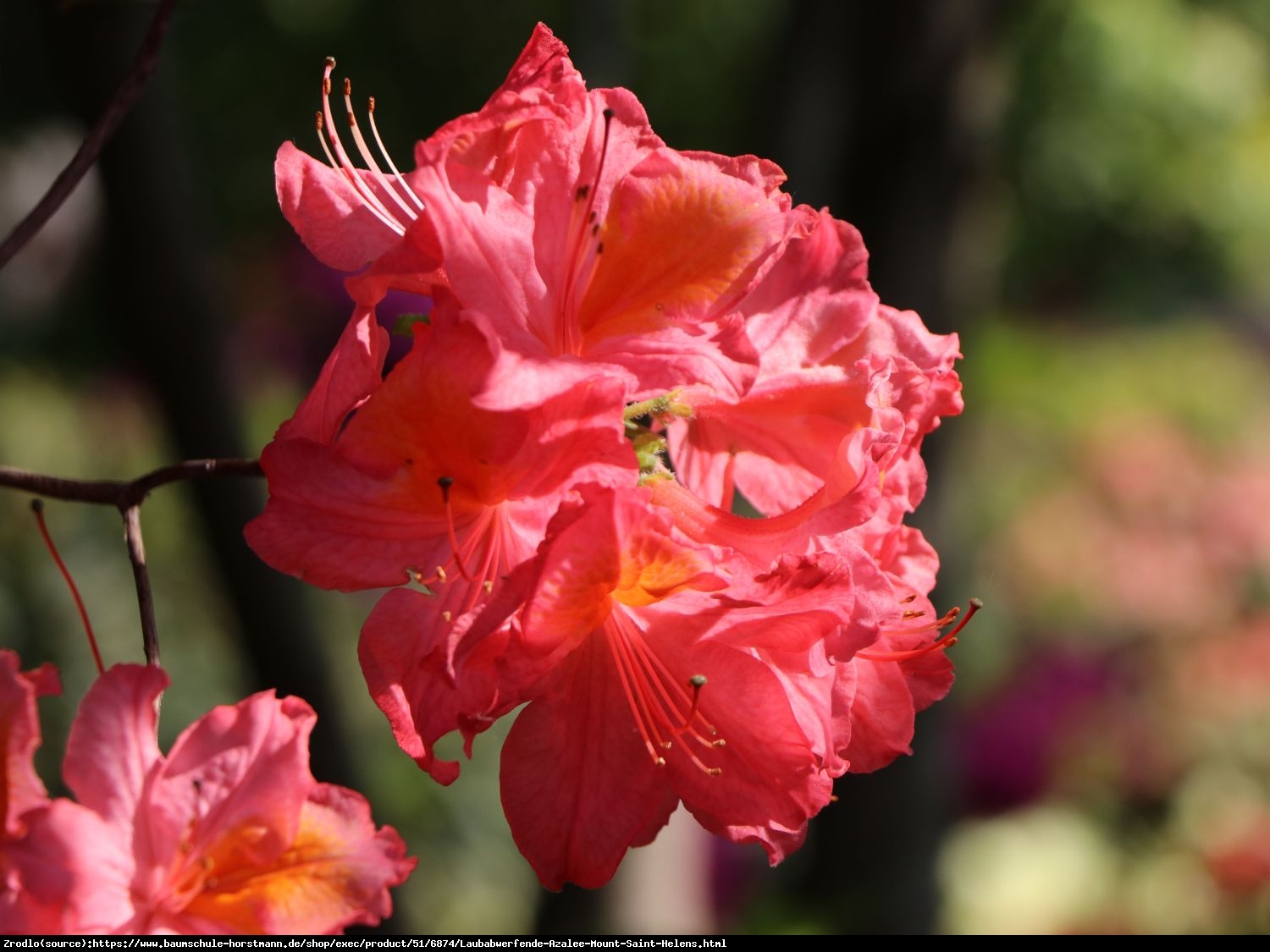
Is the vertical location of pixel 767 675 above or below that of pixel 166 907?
above

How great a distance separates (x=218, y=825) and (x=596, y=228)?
37cm

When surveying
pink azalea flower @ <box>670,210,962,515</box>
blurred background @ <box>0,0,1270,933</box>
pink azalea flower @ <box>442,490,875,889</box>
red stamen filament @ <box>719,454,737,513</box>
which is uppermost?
pink azalea flower @ <box>670,210,962,515</box>

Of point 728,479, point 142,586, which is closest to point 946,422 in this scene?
point 728,479

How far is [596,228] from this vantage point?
71 cm

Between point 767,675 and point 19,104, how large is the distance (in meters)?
3.33

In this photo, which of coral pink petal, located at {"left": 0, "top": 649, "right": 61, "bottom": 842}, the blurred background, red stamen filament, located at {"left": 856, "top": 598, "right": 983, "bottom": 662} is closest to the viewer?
coral pink petal, located at {"left": 0, "top": 649, "right": 61, "bottom": 842}

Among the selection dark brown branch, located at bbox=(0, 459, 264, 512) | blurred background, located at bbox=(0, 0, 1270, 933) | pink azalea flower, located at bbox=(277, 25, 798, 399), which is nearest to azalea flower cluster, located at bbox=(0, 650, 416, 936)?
dark brown branch, located at bbox=(0, 459, 264, 512)

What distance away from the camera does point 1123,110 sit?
4.68 metres

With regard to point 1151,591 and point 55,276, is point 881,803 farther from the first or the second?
point 55,276

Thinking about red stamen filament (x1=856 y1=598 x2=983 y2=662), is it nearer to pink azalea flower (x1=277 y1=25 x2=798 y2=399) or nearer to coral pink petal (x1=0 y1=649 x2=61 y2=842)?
pink azalea flower (x1=277 y1=25 x2=798 y2=399)

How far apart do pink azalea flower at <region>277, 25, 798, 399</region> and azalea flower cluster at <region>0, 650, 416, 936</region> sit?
24 cm

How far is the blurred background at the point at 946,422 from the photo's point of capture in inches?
82.0

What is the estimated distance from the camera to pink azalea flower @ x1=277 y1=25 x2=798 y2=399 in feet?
2.24

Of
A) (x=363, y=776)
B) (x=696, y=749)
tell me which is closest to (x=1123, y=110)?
(x=363, y=776)
